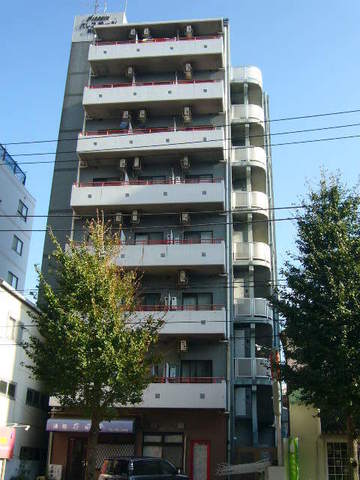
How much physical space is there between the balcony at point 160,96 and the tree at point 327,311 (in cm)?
1674

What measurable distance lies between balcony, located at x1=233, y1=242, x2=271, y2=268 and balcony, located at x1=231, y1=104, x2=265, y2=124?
9.12 m

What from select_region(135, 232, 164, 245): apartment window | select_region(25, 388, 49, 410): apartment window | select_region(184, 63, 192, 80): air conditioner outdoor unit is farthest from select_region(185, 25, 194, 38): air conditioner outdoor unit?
select_region(25, 388, 49, 410): apartment window

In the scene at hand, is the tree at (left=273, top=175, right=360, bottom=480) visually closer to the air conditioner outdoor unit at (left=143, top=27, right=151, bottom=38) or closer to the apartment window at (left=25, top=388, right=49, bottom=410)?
the apartment window at (left=25, top=388, right=49, bottom=410)

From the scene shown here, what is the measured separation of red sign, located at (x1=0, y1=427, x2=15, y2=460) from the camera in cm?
2639

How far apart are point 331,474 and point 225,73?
27.0 m

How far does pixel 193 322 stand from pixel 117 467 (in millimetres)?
11072

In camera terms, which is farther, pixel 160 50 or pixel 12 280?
pixel 12 280

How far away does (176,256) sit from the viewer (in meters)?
33.6

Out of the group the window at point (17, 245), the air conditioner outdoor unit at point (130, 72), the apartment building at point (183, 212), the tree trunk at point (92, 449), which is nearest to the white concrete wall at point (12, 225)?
the window at point (17, 245)

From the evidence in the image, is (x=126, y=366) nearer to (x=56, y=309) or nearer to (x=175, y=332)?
(x=56, y=309)

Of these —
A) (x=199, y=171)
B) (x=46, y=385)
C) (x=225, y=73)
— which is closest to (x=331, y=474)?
(x=46, y=385)

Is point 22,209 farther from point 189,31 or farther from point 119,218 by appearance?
point 189,31

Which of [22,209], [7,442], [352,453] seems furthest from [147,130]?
[352,453]

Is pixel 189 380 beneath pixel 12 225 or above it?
beneath
